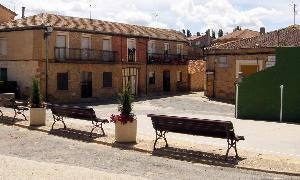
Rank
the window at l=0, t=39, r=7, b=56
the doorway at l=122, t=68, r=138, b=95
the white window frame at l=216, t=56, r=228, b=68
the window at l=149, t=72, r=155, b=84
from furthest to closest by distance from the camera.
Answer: the window at l=149, t=72, r=155, b=84 < the doorway at l=122, t=68, r=138, b=95 < the white window frame at l=216, t=56, r=228, b=68 < the window at l=0, t=39, r=7, b=56

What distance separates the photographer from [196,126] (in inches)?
473

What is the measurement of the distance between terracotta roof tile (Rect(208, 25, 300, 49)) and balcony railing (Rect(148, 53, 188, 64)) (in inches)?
295

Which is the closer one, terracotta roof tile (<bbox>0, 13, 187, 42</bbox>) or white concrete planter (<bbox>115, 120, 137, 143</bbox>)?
white concrete planter (<bbox>115, 120, 137, 143</bbox>)

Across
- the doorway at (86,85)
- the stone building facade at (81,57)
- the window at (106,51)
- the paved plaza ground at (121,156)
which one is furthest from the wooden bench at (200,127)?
the window at (106,51)

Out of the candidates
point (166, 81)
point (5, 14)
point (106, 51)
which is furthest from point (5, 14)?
point (166, 81)

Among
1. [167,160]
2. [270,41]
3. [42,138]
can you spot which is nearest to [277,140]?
[167,160]

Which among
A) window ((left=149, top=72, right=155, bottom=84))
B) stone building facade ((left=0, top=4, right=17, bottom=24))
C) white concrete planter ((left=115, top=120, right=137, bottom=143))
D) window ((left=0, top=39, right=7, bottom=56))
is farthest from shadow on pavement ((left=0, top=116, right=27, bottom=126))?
stone building facade ((left=0, top=4, right=17, bottom=24))

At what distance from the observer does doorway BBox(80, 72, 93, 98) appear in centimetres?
3453

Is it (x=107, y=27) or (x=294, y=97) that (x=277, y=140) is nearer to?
(x=294, y=97)

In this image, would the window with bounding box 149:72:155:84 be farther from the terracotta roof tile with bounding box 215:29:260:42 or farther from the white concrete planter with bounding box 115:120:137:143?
the white concrete planter with bounding box 115:120:137:143

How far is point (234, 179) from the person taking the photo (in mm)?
9641

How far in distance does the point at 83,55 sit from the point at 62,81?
9.76ft

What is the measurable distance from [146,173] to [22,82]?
2369 centimetres

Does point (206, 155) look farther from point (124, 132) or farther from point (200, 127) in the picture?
point (124, 132)
